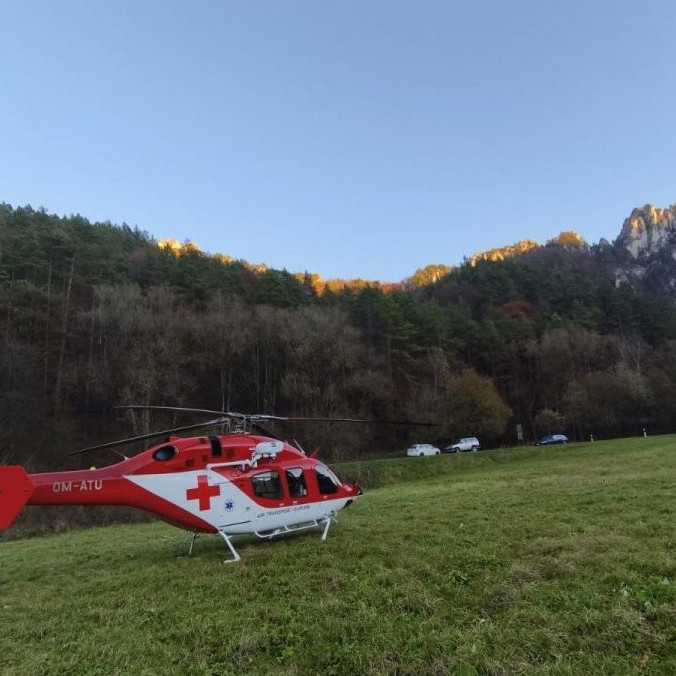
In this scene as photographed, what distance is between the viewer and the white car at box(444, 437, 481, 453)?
4906 centimetres

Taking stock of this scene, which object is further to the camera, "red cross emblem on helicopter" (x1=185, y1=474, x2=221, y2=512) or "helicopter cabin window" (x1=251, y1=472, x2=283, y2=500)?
"helicopter cabin window" (x1=251, y1=472, x2=283, y2=500)

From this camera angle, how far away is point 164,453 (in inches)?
413

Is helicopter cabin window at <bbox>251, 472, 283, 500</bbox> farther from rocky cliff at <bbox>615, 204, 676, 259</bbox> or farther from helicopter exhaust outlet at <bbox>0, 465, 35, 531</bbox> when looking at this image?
rocky cliff at <bbox>615, 204, 676, 259</bbox>

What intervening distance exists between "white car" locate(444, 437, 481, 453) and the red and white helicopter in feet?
132

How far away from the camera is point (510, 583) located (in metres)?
7.06

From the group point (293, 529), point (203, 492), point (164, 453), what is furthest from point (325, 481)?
point (164, 453)

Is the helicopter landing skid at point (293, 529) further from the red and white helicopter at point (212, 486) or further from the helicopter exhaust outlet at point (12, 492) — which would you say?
the helicopter exhaust outlet at point (12, 492)

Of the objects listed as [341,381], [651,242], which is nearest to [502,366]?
[341,381]

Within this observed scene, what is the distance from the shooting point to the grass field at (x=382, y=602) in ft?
17.9

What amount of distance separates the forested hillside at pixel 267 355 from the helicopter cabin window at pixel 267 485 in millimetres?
30866

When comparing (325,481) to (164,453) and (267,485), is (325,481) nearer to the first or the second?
(267,485)

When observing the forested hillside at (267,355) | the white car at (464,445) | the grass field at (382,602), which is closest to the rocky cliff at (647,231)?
the forested hillside at (267,355)

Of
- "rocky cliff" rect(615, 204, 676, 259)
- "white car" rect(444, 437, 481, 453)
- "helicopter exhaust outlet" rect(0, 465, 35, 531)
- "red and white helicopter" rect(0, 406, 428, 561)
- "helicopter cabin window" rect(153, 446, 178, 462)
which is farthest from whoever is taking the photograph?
"rocky cliff" rect(615, 204, 676, 259)

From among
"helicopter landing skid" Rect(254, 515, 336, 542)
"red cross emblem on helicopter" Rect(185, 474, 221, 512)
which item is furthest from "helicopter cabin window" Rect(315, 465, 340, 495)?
"red cross emblem on helicopter" Rect(185, 474, 221, 512)
